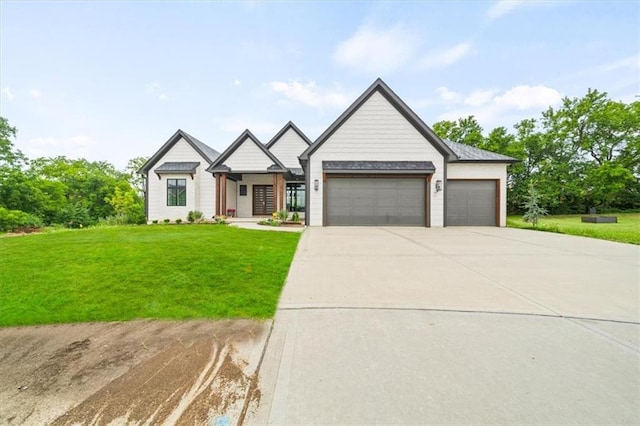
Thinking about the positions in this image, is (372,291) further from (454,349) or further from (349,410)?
(349,410)

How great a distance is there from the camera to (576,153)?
26.3 meters

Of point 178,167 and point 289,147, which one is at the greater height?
point 289,147

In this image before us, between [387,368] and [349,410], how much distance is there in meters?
0.59

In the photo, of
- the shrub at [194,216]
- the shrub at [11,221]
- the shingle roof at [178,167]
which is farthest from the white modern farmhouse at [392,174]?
the shrub at [11,221]

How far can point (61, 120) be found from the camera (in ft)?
71.8

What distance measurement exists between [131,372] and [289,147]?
62.1ft

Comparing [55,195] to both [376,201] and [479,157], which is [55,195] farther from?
[479,157]

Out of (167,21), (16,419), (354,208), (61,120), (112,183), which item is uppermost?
(167,21)

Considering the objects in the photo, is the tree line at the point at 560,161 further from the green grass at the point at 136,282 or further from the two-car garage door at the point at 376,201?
the green grass at the point at 136,282

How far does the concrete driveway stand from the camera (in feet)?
5.77

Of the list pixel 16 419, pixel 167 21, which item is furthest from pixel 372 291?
pixel 167 21

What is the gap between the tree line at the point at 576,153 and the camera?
970 inches

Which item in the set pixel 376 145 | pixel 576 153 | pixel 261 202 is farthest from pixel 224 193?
pixel 576 153

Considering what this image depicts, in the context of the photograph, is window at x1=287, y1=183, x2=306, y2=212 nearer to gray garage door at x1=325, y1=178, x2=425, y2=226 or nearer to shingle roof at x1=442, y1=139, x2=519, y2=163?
gray garage door at x1=325, y1=178, x2=425, y2=226
